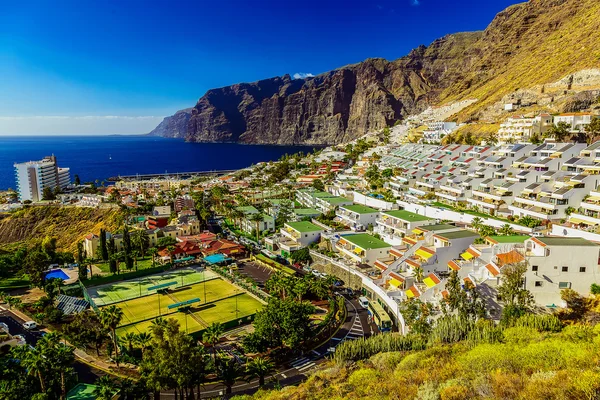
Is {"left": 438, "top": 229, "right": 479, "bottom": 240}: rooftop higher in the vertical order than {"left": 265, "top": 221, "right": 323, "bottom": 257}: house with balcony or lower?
higher

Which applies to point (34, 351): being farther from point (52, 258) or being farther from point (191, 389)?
point (52, 258)

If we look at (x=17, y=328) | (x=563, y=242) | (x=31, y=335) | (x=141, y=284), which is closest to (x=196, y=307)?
(x=141, y=284)

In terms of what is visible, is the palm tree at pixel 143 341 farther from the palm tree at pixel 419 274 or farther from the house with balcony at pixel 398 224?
the house with balcony at pixel 398 224

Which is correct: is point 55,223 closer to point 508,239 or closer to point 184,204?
point 184,204

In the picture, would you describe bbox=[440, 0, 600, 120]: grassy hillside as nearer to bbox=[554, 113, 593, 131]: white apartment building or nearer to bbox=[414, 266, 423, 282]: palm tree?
bbox=[554, 113, 593, 131]: white apartment building

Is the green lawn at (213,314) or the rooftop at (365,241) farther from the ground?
the rooftop at (365,241)

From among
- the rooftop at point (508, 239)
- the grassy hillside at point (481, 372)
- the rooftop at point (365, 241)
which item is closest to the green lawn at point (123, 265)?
the rooftop at point (365, 241)

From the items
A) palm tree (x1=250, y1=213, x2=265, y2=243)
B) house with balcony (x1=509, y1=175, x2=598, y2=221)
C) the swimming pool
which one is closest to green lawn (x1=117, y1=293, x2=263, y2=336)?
palm tree (x1=250, y1=213, x2=265, y2=243)
